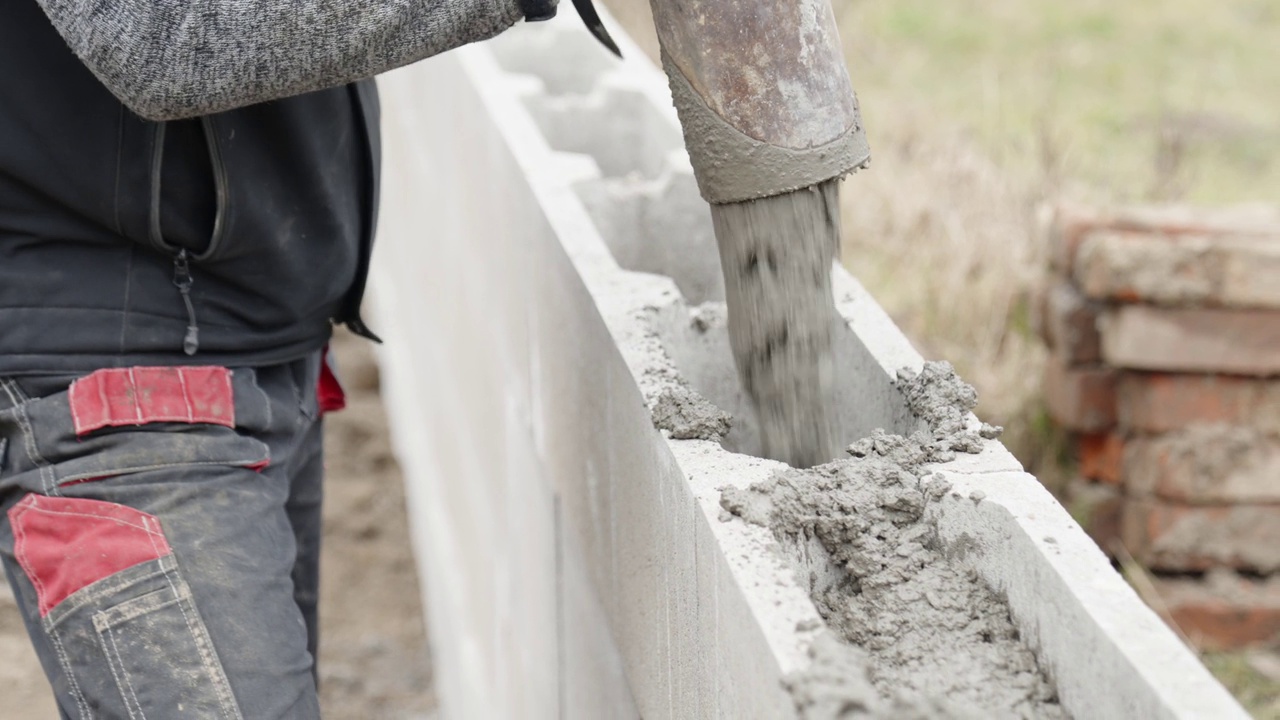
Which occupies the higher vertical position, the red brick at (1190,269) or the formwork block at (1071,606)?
the formwork block at (1071,606)

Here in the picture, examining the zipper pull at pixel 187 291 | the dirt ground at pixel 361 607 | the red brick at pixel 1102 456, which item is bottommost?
the dirt ground at pixel 361 607

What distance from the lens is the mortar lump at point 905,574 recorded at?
4.88 ft

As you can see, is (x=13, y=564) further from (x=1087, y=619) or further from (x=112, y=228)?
(x=1087, y=619)

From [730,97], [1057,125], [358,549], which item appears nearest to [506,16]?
[730,97]

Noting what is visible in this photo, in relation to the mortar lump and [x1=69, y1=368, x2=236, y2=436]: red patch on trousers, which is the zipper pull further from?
the mortar lump

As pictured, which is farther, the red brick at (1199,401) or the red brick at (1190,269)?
the red brick at (1199,401)

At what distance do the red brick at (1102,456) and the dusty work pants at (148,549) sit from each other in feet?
9.16

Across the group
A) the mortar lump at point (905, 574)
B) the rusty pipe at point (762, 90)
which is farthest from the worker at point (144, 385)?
the mortar lump at point (905, 574)

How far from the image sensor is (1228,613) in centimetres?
390

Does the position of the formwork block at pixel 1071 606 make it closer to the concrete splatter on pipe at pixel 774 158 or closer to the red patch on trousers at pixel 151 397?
the concrete splatter on pipe at pixel 774 158

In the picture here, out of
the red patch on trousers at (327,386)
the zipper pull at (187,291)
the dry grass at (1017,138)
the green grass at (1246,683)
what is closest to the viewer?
the zipper pull at (187,291)

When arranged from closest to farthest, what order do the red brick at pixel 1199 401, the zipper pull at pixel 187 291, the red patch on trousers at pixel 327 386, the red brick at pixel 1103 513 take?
the zipper pull at pixel 187 291 < the red patch on trousers at pixel 327 386 < the red brick at pixel 1199 401 < the red brick at pixel 1103 513

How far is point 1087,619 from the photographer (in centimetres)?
137

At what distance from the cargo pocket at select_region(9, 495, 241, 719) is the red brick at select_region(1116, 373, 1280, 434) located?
2.89m
